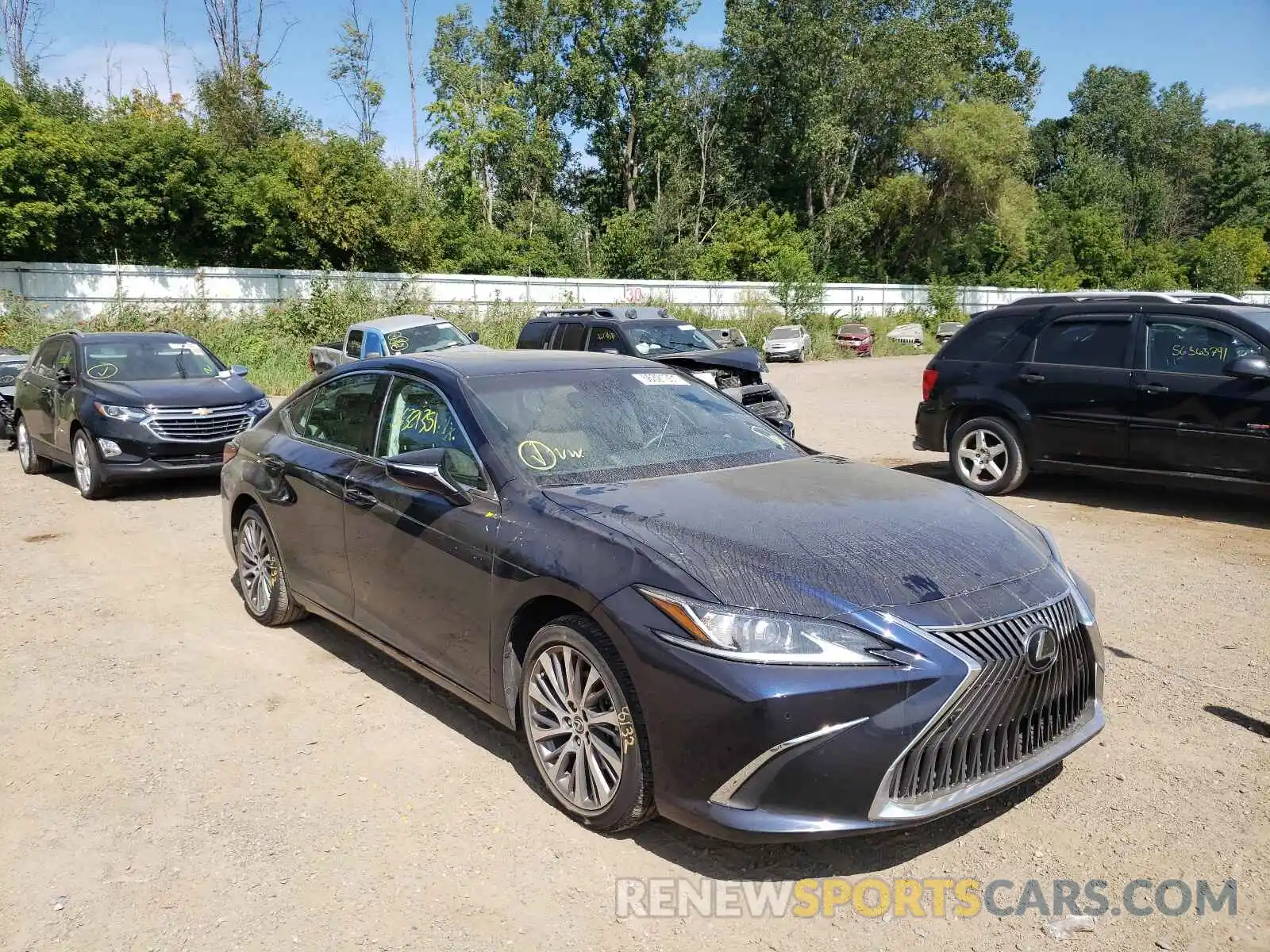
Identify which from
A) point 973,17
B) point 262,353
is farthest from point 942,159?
point 262,353

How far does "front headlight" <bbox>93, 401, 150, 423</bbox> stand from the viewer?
1002 cm

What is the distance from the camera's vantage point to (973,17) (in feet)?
227

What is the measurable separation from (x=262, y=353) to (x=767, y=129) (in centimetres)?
4429

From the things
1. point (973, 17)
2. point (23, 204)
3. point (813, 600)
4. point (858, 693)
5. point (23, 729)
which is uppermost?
point (973, 17)

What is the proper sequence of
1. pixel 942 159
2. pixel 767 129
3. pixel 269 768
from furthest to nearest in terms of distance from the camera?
pixel 767 129 < pixel 942 159 < pixel 269 768

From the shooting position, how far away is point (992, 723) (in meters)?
3.15

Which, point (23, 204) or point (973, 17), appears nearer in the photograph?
point (23, 204)

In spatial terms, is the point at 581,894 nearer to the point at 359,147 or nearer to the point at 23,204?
the point at 23,204

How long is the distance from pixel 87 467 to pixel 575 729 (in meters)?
8.62

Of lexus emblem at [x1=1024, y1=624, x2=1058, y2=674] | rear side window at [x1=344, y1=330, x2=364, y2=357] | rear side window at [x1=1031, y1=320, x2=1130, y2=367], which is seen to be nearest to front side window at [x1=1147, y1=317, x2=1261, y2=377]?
rear side window at [x1=1031, y1=320, x2=1130, y2=367]

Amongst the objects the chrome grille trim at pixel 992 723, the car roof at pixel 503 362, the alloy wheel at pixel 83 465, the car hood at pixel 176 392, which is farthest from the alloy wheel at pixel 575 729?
the alloy wheel at pixel 83 465

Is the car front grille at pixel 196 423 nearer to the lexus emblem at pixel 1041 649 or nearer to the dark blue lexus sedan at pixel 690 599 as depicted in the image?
the dark blue lexus sedan at pixel 690 599

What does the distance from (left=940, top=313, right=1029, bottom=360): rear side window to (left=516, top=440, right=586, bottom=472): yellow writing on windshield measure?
6605 mm

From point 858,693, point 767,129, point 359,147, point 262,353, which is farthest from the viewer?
point 767,129
